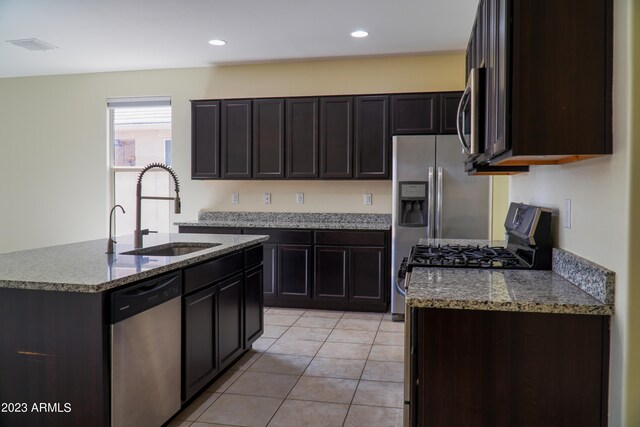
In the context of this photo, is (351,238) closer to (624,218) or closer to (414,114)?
(414,114)

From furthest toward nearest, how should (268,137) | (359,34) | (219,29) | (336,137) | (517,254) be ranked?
(268,137) < (336,137) < (359,34) < (219,29) < (517,254)

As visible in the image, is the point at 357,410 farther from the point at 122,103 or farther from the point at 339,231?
the point at 122,103

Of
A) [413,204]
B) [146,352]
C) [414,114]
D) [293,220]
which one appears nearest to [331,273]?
[293,220]

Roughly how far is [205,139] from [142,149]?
1.12 metres

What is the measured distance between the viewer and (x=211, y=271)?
2.86 meters

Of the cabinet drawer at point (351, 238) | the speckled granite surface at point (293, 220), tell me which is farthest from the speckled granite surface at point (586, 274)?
the speckled granite surface at point (293, 220)

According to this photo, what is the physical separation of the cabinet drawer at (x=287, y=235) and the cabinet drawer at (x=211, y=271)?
1618 millimetres

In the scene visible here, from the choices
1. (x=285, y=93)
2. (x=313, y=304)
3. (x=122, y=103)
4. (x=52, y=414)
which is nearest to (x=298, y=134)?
(x=285, y=93)

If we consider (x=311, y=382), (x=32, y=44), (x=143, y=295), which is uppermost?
(x=32, y=44)

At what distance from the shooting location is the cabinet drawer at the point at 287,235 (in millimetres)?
4914

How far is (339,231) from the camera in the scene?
190 inches

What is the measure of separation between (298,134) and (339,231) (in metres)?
1.16

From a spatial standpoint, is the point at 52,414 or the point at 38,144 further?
the point at 38,144

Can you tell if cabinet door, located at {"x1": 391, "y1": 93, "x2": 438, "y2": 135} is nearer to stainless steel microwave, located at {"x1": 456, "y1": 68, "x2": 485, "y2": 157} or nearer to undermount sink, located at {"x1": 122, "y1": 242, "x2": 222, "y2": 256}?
undermount sink, located at {"x1": 122, "y1": 242, "x2": 222, "y2": 256}
